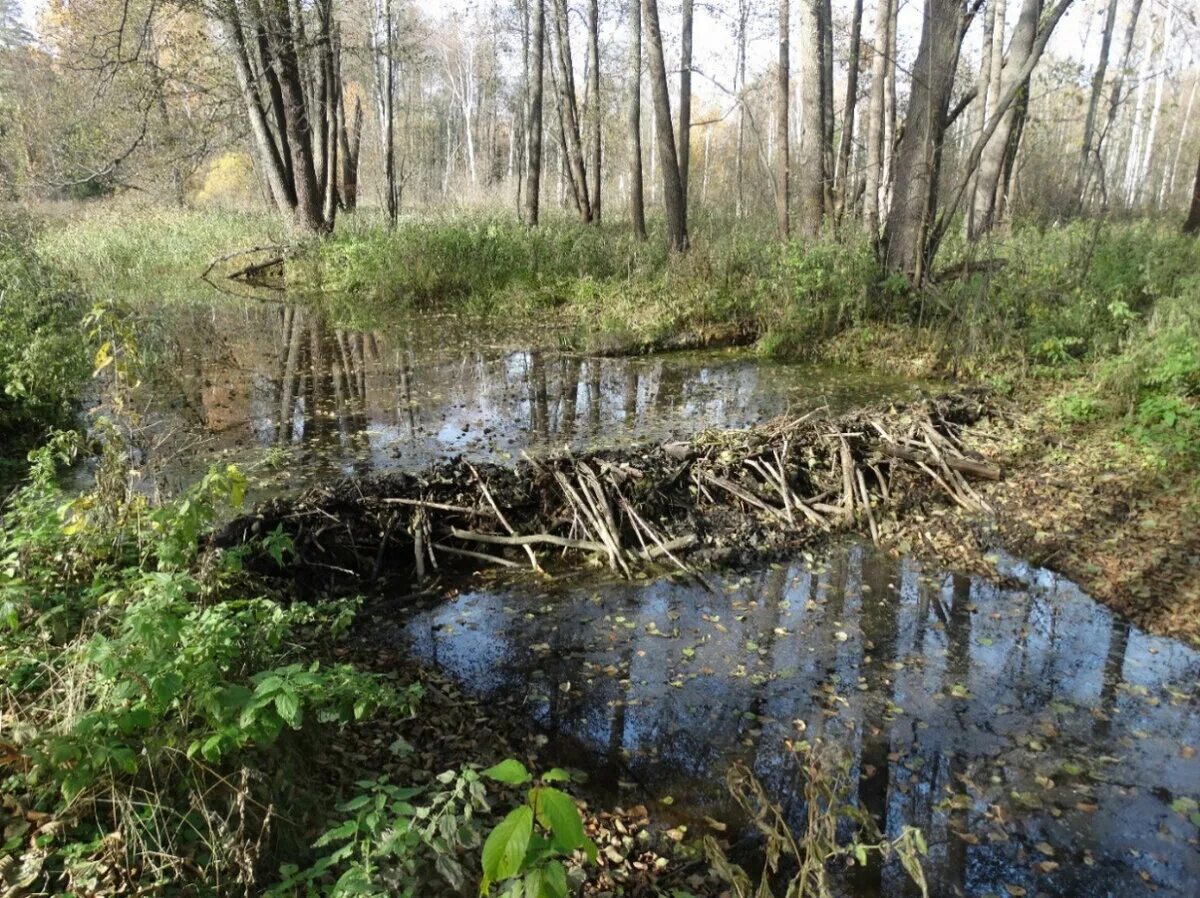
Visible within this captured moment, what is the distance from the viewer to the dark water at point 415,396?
24.6 ft

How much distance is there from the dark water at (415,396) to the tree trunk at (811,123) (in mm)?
4216

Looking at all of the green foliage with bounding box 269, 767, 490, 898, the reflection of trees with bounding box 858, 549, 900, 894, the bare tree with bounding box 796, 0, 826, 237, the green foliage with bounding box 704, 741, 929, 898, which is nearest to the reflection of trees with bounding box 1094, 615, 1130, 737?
the reflection of trees with bounding box 858, 549, 900, 894

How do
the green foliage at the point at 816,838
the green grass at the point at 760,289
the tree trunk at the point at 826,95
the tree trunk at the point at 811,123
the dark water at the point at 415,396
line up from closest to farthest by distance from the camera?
1. the green foliage at the point at 816,838
2. the dark water at the point at 415,396
3. the green grass at the point at 760,289
4. the tree trunk at the point at 811,123
5. the tree trunk at the point at 826,95

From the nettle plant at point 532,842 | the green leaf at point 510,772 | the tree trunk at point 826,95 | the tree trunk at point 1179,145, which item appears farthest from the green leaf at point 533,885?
the tree trunk at point 1179,145

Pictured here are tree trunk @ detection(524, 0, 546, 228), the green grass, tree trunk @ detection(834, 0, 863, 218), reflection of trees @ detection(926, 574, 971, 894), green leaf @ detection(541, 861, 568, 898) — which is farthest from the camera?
tree trunk @ detection(524, 0, 546, 228)

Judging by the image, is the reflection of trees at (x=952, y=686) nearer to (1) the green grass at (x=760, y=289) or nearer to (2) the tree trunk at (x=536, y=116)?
(1) the green grass at (x=760, y=289)

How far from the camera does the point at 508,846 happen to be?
1649 mm

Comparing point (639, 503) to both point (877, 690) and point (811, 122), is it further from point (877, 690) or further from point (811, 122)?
point (811, 122)

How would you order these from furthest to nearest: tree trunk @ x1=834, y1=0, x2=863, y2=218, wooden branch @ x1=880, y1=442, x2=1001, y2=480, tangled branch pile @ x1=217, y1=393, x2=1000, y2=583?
1. tree trunk @ x1=834, y1=0, x2=863, y2=218
2. wooden branch @ x1=880, y1=442, x2=1001, y2=480
3. tangled branch pile @ x1=217, y1=393, x2=1000, y2=583

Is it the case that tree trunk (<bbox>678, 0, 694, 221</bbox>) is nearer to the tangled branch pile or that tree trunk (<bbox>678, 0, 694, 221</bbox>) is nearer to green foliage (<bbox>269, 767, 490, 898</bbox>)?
the tangled branch pile

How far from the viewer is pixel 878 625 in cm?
496

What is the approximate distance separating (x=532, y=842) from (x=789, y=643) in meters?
3.20

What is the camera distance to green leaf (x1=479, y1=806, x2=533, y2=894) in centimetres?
162

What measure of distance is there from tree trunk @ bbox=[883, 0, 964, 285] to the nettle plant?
10786mm
